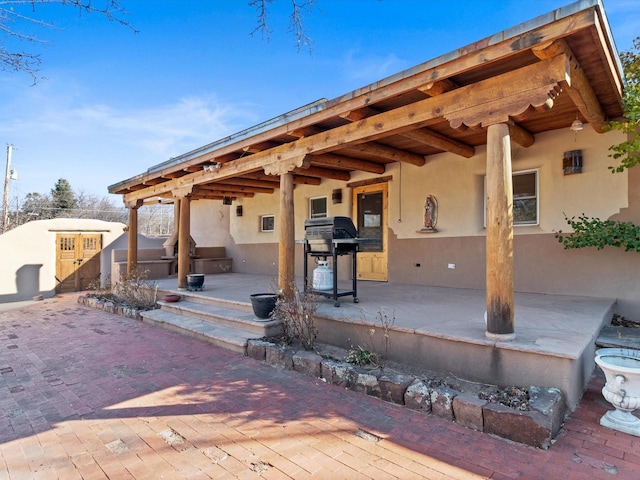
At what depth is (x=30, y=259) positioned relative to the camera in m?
11.0

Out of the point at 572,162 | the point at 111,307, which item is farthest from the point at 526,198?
the point at 111,307

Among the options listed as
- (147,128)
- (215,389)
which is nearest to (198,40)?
(215,389)

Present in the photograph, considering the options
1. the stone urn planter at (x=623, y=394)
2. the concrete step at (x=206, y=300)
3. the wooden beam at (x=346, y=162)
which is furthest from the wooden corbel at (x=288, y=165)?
the stone urn planter at (x=623, y=394)

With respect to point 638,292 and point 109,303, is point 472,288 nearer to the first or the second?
point 638,292

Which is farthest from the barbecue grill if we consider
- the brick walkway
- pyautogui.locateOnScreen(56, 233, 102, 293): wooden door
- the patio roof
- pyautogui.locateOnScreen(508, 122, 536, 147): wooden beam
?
pyautogui.locateOnScreen(56, 233, 102, 293): wooden door

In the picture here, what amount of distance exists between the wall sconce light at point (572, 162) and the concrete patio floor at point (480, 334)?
1904mm

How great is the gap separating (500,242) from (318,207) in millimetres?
6334

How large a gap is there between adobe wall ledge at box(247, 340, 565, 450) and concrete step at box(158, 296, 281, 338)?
0.86 meters

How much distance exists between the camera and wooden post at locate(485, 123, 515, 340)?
10.8ft

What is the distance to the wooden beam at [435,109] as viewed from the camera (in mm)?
3121

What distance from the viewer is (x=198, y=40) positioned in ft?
18.6

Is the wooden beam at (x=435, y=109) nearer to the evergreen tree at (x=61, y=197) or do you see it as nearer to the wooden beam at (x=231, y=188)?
the wooden beam at (x=231, y=188)

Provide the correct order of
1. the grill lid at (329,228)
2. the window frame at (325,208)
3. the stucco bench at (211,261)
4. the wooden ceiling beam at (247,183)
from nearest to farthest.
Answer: the grill lid at (329,228), the wooden ceiling beam at (247,183), the window frame at (325,208), the stucco bench at (211,261)

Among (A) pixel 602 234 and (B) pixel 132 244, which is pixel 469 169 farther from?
(B) pixel 132 244
